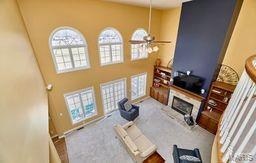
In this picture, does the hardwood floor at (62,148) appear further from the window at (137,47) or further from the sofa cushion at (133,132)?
the window at (137,47)

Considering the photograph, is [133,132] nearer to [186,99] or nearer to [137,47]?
[186,99]

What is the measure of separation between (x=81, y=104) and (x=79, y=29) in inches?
136

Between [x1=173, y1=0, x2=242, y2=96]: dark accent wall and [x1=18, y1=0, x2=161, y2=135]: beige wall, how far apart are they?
6.93 ft

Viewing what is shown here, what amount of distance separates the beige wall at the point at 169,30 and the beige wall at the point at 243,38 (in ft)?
8.60

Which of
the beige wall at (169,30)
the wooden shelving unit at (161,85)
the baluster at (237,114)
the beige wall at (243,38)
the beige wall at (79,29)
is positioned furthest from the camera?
the wooden shelving unit at (161,85)

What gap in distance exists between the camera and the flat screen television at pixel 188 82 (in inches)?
219

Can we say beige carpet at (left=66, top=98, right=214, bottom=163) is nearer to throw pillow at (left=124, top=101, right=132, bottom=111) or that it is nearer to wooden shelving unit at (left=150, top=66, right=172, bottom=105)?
throw pillow at (left=124, top=101, right=132, bottom=111)

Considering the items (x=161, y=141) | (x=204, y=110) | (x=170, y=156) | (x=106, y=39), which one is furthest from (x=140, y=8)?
(x=170, y=156)

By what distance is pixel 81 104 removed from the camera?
236 inches

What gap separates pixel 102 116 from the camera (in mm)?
6742

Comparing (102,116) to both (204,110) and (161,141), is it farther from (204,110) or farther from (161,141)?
(204,110)

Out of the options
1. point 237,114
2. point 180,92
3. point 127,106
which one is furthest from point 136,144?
point 237,114

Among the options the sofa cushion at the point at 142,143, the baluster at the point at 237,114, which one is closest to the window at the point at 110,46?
the sofa cushion at the point at 142,143

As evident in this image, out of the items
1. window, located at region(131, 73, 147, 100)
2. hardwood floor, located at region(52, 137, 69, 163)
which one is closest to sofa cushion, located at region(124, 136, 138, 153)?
hardwood floor, located at region(52, 137, 69, 163)
